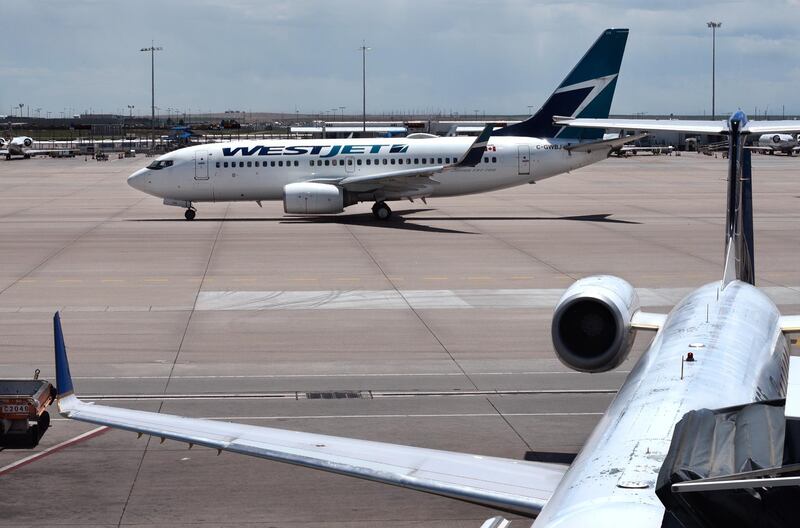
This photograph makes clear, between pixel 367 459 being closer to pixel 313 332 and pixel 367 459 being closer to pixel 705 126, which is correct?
pixel 705 126

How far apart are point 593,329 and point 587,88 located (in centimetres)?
3194

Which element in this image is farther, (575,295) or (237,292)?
(237,292)

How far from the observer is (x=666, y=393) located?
30.4 feet

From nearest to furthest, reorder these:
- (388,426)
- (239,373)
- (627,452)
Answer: (627,452) → (388,426) → (239,373)

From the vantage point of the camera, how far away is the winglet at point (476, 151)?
3994cm

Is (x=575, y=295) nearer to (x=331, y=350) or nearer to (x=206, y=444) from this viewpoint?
(x=206, y=444)

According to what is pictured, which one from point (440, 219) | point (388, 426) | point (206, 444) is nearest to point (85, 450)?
point (388, 426)

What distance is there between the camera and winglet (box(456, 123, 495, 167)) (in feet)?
131

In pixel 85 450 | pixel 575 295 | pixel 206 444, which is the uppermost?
pixel 575 295

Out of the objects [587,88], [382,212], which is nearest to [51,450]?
[382,212]

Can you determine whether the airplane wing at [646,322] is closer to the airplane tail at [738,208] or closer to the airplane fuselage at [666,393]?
the airplane fuselage at [666,393]

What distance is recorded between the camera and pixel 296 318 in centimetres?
2297

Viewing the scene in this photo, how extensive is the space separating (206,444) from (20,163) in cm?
9708

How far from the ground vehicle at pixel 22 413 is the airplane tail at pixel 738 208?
8998 mm
